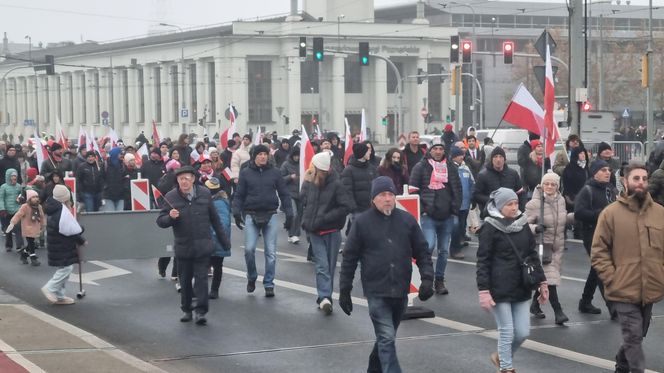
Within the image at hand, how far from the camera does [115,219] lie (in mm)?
14898

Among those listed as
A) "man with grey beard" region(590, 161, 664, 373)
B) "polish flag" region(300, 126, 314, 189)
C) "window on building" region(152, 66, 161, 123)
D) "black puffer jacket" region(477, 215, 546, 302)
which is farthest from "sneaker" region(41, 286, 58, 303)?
"window on building" region(152, 66, 161, 123)

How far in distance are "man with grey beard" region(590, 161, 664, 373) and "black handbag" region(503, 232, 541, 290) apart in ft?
1.64

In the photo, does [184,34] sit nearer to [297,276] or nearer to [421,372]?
[297,276]

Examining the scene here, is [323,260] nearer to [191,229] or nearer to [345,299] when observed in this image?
[191,229]

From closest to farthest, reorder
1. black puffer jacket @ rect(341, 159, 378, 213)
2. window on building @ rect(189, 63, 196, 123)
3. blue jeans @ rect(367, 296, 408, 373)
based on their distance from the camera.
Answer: blue jeans @ rect(367, 296, 408, 373) < black puffer jacket @ rect(341, 159, 378, 213) < window on building @ rect(189, 63, 196, 123)

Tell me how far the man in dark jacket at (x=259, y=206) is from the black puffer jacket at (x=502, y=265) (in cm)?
507

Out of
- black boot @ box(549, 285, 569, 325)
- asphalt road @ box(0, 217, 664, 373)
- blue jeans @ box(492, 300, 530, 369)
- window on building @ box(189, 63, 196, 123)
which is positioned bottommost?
asphalt road @ box(0, 217, 664, 373)

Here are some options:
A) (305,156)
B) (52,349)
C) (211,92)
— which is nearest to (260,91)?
(211,92)

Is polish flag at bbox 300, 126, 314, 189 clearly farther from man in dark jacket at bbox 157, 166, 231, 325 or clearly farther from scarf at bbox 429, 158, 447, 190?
man in dark jacket at bbox 157, 166, 231, 325

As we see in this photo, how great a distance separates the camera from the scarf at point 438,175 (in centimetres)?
1404

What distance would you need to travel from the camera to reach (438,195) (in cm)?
1395

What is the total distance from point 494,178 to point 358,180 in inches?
72.1

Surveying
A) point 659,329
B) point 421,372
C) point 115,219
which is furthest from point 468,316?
point 115,219

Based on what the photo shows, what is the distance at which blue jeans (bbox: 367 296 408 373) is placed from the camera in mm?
8555
